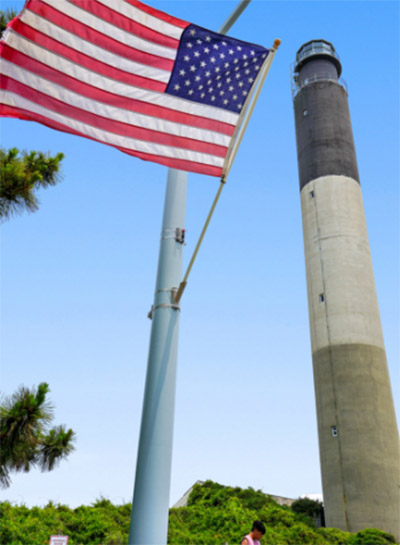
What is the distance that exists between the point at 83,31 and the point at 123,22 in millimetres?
656

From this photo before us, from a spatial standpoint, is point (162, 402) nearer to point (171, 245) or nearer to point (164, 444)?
point (164, 444)

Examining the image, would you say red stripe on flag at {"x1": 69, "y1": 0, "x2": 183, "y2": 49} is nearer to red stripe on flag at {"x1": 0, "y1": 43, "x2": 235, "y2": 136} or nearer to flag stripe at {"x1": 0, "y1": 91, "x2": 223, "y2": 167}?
red stripe on flag at {"x1": 0, "y1": 43, "x2": 235, "y2": 136}

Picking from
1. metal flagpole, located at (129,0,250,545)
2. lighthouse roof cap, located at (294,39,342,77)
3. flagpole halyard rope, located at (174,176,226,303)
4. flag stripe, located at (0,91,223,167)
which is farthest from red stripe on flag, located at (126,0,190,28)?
lighthouse roof cap, located at (294,39,342,77)

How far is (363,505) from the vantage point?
94.5ft

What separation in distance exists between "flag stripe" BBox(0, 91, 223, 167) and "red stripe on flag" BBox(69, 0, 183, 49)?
5.71 ft

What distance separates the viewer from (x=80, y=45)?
789 centimetres

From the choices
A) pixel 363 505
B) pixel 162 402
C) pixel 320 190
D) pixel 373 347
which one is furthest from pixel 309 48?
pixel 162 402

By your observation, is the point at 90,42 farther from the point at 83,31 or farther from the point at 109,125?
the point at 109,125

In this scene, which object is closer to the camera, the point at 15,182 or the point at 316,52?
the point at 15,182

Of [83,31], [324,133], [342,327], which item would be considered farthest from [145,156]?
[324,133]

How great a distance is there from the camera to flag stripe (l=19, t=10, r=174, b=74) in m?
7.58

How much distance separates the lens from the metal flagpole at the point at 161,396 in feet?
20.8

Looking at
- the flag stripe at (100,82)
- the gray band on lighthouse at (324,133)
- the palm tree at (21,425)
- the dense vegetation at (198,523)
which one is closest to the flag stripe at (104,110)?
the flag stripe at (100,82)

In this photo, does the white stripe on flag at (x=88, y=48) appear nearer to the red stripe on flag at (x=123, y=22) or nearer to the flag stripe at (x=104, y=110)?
the red stripe on flag at (x=123, y=22)
